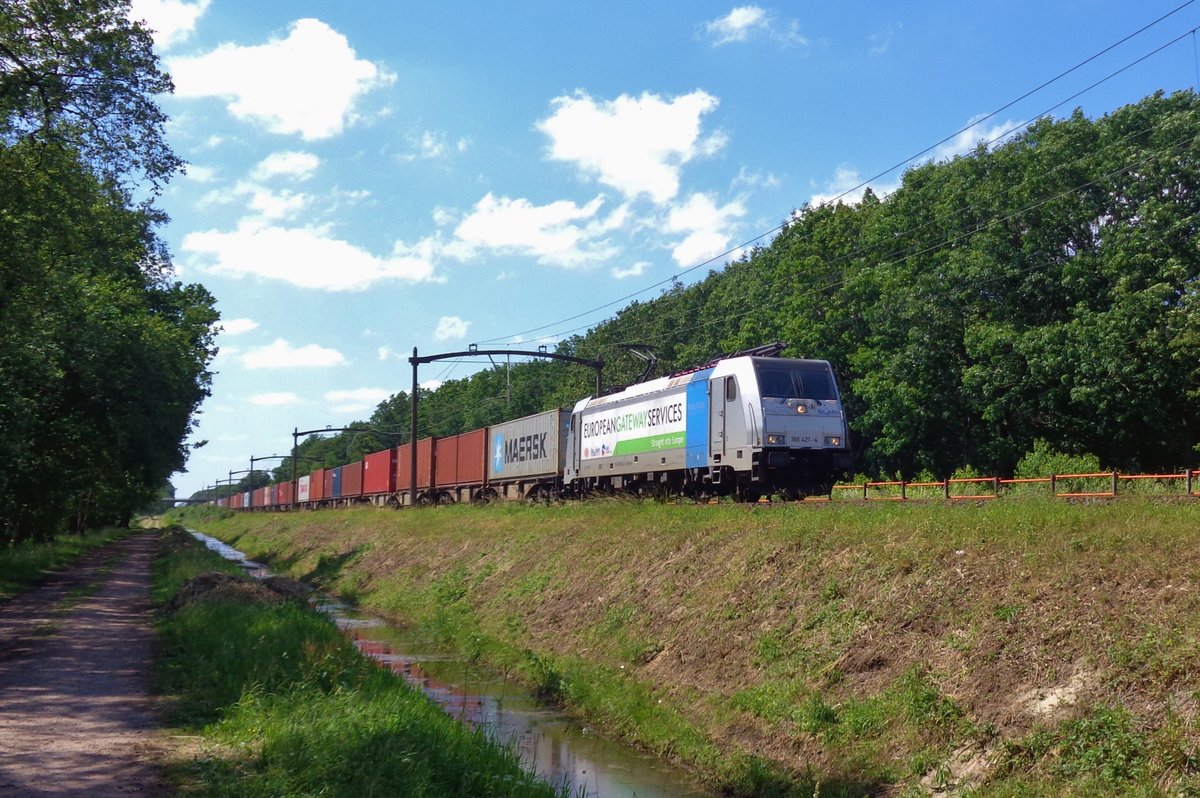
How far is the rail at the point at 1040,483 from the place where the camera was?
17156mm

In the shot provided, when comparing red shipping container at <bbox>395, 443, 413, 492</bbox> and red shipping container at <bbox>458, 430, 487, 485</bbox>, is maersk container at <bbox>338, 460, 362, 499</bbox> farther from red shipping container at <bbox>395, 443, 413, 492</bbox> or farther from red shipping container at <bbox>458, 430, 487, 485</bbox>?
red shipping container at <bbox>458, 430, 487, 485</bbox>

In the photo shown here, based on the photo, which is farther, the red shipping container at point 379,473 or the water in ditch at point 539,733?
the red shipping container at point 379,473

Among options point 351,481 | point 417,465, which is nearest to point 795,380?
point 417,465

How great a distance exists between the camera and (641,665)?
15992 millimetres

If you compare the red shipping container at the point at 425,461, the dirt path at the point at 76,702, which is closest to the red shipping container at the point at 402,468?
the red shipping container at the point at 425,461

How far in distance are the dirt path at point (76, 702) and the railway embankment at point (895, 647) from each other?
6.37 metres

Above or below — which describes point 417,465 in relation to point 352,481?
above

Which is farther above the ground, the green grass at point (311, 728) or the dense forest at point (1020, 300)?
the dense forest at point (1020, 300)

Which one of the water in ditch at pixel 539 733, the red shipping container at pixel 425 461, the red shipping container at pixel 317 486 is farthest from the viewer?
the red shipping container at pixel 317 486

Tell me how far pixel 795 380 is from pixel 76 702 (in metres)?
15.6

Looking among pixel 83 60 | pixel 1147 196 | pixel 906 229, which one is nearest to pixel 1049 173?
pixel 1147 196

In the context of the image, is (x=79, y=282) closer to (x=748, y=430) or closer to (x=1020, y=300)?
(x=748, y=430)

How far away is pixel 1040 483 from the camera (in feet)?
73.0

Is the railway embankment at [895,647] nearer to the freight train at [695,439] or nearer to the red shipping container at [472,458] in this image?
the freight train at [695,439]
